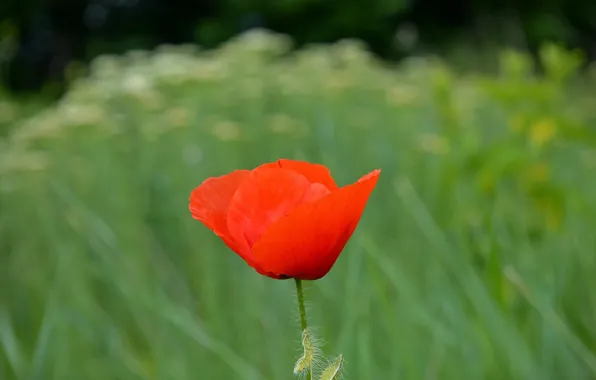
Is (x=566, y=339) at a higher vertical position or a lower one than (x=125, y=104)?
higher

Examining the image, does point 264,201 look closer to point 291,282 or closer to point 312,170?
point 312,170

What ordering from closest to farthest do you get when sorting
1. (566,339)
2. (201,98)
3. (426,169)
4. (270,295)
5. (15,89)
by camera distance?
(566,339), (270,295), (426,169), (201,98), (15,89)

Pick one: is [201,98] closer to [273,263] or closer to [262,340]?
[262,340]

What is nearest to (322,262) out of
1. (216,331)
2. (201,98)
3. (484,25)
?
(216,331)

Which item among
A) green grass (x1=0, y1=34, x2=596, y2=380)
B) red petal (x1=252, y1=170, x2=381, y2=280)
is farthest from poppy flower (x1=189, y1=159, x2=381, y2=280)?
green grass (x1=0, y1=34, x2=596, y2=380)

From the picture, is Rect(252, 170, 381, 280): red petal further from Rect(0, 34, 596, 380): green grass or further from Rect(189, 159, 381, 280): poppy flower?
Rect(0, 34, 596, 380): green grass

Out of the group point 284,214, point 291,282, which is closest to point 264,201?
point 284,214

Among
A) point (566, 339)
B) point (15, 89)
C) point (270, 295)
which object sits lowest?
point (15, 89)

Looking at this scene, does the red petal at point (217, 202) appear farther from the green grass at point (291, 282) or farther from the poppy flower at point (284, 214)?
the green grass at point (291, 282)
